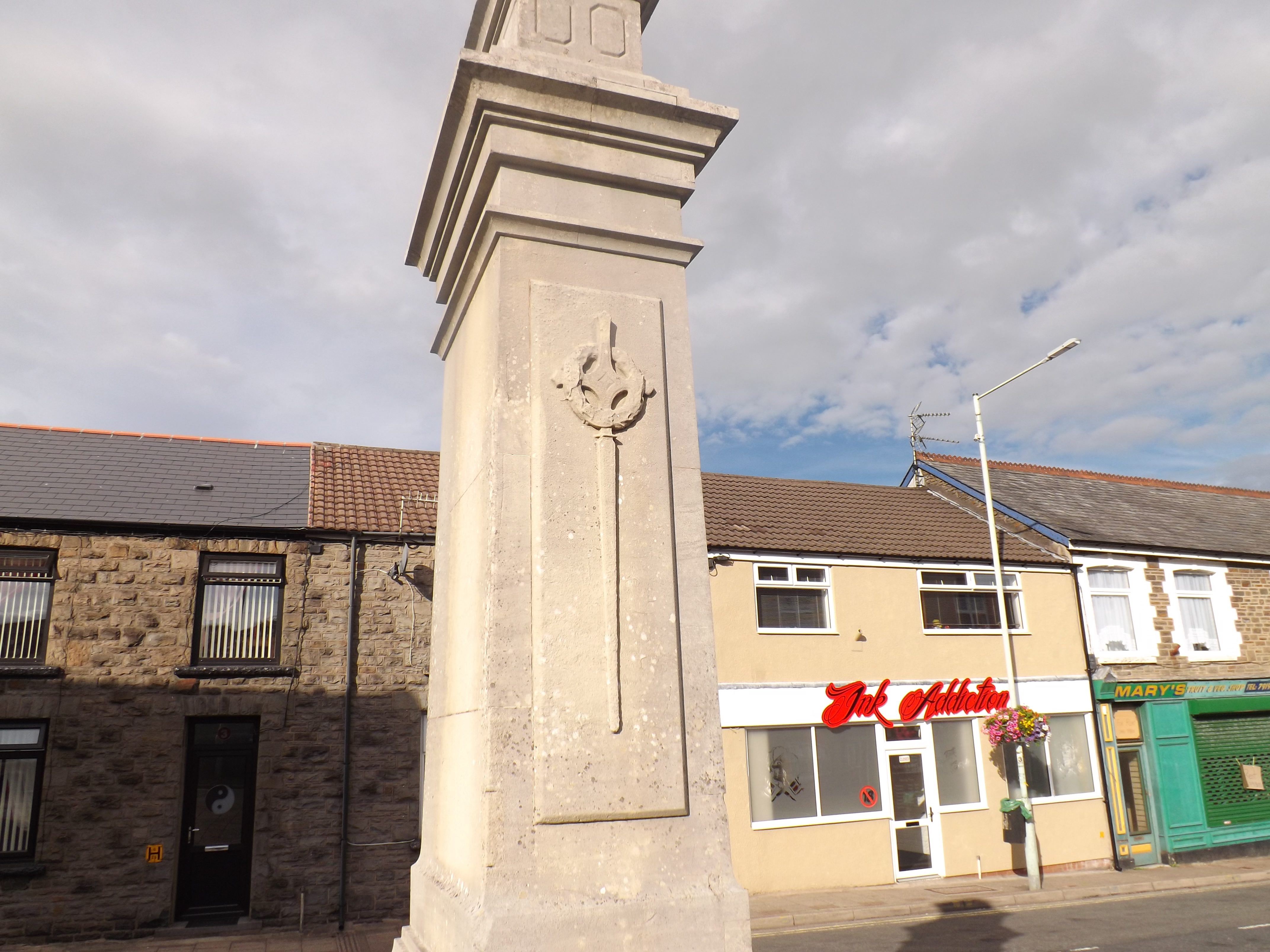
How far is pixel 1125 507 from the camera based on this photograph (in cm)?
1989

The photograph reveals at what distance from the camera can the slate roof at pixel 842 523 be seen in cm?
1570

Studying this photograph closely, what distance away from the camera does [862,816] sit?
14.5 metres

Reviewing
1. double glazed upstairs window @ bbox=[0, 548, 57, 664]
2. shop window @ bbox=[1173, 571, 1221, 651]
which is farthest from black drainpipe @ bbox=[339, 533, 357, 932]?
shop window @ bbox=[1173, 571, 1221, 651]

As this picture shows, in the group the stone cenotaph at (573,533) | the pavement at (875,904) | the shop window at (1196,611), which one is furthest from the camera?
the shop window at (1196,611)

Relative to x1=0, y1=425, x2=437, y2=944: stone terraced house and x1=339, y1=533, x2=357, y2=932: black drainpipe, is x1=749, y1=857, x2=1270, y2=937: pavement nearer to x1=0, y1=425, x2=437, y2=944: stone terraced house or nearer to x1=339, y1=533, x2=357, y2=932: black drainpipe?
x1=0, y1=425, x2=437, y2=944: stone terraced house

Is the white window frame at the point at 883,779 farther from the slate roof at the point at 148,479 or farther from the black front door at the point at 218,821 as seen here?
the slate roof at the point at 148,479

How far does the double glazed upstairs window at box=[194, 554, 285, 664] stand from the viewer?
12.7 metres

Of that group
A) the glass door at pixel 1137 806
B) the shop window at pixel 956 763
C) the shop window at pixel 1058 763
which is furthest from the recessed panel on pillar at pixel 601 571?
the glass door at pixel 1137 806

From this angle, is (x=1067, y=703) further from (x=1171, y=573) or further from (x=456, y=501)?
(x=456, y=501)

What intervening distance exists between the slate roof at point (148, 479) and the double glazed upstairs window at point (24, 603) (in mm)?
590

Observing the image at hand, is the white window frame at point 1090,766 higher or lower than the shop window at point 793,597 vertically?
lower

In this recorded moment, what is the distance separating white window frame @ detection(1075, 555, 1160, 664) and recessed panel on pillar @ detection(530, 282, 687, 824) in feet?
53.2

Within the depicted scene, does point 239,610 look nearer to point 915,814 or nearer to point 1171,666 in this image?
point 915,814

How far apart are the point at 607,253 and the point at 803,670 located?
12.3m
